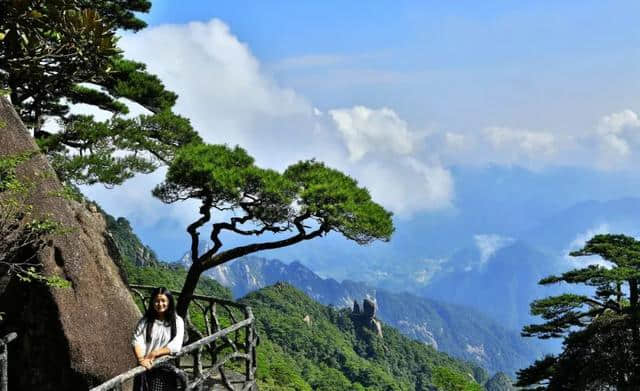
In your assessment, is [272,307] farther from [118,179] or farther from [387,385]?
[118,179]

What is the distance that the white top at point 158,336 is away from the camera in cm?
623

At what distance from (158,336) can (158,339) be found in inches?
1.3

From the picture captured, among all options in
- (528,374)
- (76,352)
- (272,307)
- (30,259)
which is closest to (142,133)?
(30,259)

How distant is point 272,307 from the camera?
107 meters

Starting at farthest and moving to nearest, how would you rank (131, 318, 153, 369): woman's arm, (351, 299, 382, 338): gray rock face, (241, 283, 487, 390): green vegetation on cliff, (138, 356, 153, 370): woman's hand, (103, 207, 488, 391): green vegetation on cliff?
(351, 299, 382, 338): gray rock face → (241, 283, 487, 390): green vegetation on cliff → (103, 207, 488, 391): green vegetation on cliff → (131, 318, 153, 369): woman's arm → (138, 356, 153, 370): woman's hand

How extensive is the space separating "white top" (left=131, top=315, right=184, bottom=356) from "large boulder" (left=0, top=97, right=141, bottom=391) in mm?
2779

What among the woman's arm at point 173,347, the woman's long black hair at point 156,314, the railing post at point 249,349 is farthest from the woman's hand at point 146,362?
the railing post at point 249,349

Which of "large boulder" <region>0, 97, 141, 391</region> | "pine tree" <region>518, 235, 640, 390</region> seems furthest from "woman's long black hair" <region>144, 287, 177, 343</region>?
"pine tree" <region>518, 235, 640, 390</region>

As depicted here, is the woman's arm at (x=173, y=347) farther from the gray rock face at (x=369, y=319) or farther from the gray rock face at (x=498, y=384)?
the gray rock face at (x=498, y=384)

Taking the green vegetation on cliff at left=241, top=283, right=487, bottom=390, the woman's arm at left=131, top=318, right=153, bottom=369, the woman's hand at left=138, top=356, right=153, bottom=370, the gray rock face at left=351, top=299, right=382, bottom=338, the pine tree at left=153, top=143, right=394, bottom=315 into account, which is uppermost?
the gray rock face at left=351, top=299, right=382, bottom=338

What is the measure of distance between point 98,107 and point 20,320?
703cm

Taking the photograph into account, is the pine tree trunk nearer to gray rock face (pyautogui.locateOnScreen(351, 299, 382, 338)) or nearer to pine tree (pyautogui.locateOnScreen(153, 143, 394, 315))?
pine tree (pyautogui.locateOnScreen(153, 143, 394, 315))

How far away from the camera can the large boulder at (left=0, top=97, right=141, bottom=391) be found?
8406 mm

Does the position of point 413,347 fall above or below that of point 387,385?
above
